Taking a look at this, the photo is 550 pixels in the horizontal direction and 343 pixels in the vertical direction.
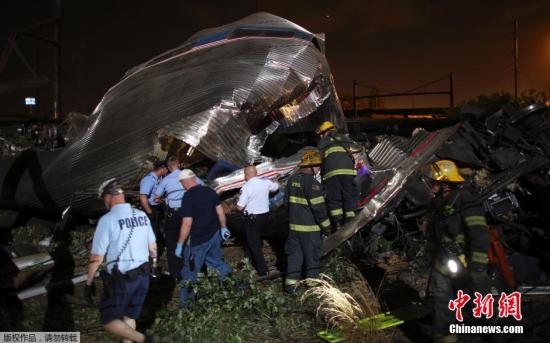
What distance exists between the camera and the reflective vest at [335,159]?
6465 millimetres

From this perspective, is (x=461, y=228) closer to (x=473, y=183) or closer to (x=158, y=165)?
(x=473, y=183)

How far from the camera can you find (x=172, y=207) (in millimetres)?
6102

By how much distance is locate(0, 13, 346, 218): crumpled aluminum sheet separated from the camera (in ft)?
22.9

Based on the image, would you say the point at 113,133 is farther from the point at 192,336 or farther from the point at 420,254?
the point at 420,254

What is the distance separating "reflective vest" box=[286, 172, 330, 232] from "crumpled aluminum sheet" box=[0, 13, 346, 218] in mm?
1632

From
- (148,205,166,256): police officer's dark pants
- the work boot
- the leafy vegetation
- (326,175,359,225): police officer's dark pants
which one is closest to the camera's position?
the leafy vegetation

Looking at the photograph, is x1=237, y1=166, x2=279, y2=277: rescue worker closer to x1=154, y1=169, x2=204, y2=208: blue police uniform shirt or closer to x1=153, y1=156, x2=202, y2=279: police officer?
x1=154, y1=169, x2=204, y2=208: blue police uniform shirt

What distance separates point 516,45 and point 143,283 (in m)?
31.5

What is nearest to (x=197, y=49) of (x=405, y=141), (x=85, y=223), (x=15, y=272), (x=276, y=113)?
(x=276, y=113)

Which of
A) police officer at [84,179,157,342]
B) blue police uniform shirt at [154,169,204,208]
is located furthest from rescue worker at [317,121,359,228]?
police officer at [84,179,157,342]

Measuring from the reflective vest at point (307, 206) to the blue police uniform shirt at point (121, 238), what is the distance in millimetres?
2068

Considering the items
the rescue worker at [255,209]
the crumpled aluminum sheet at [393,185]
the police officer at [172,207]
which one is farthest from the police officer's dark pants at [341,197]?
the police officer at [172,207]

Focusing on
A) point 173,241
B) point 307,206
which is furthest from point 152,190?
point 307,206

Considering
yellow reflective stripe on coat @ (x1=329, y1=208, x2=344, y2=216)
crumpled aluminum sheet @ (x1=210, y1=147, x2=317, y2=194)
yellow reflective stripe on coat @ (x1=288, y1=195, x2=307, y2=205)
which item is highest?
crumpled aluminum sheet @ (x1=210, y1=147, x2=317, y2=194)
